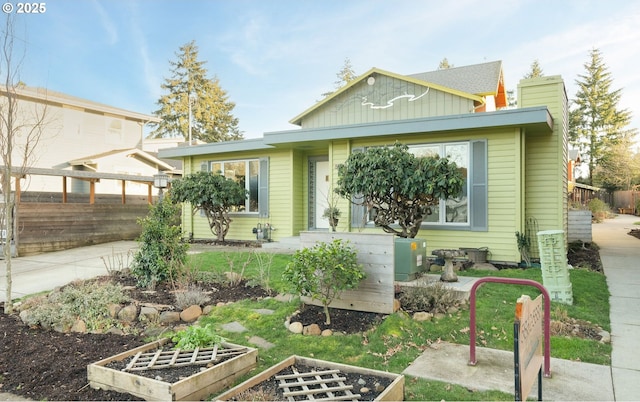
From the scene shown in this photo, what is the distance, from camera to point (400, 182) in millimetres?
7820

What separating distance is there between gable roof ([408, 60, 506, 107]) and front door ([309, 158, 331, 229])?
5.22m

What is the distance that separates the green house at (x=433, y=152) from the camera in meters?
8.33

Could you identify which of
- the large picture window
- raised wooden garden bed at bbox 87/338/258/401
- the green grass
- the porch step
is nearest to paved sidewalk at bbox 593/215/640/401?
the green grass

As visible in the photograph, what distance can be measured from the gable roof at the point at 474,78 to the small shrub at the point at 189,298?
1041cm

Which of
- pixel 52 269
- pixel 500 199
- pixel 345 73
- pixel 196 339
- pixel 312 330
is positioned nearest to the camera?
pixel 196 339

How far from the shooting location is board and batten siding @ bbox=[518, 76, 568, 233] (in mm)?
8516

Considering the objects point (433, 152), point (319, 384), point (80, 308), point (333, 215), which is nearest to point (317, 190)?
point (333, 215)

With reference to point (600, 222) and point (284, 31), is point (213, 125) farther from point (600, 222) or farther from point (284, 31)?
point (600, 222)

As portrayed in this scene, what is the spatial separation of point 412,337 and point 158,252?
13.2 feet

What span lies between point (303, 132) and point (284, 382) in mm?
7626

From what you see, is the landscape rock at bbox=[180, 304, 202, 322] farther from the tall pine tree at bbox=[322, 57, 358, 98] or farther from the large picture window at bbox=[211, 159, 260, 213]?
the tall pine tree at bbox=[322, 57, 358, 98]

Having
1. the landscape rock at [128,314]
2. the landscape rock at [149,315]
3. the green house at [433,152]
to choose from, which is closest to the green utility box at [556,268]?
the green house at [433,152]

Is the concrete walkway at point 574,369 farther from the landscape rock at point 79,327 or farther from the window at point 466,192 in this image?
the window at point 466,192

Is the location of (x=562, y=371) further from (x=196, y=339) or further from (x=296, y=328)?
(x=196, y=339)
